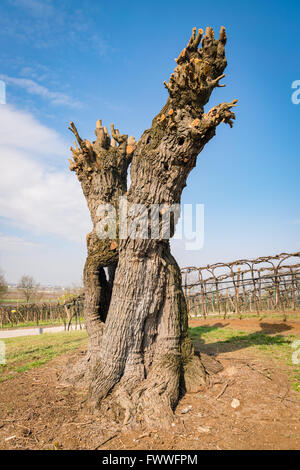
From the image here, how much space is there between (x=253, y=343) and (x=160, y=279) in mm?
4362

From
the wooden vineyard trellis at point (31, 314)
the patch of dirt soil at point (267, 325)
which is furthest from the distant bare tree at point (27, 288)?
the patch of dirt soil at point (267, 325)

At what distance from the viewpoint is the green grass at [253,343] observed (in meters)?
5.63

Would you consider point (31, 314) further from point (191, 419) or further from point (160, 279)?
point (191, 419)

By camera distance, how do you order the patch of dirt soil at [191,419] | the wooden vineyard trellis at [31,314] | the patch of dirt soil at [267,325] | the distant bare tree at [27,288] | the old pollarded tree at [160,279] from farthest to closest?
the distant bare tree at [27,288]
the wooden vineyard trellis at [31,314]
the patch of dirt soil at [267,325]
the old pollarded tree at [160,279]
the patch of dirt soil at [191,419]

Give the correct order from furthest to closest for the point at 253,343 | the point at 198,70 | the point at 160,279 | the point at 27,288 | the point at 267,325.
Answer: the point at 27,288
the point at 267,325
the point at 253,343
the point at 160,279
the point at 198,70

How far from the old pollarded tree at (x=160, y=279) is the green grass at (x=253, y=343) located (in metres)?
2.01

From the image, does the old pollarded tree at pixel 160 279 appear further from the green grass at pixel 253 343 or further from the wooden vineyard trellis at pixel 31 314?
the wooden vineyard trellis at pixel 31 314

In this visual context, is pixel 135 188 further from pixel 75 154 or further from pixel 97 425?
pixel 97 425

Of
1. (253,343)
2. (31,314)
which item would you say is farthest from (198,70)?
(31,314)

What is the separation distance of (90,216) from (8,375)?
14.2ft

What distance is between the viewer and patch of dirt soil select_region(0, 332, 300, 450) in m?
3.18

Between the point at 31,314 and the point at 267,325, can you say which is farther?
the point at 31,314

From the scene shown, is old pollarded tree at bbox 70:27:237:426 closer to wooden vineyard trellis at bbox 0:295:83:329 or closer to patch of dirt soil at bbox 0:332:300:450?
patch of dirt soil at bbox 0:332:300:450

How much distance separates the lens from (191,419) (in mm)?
3668
